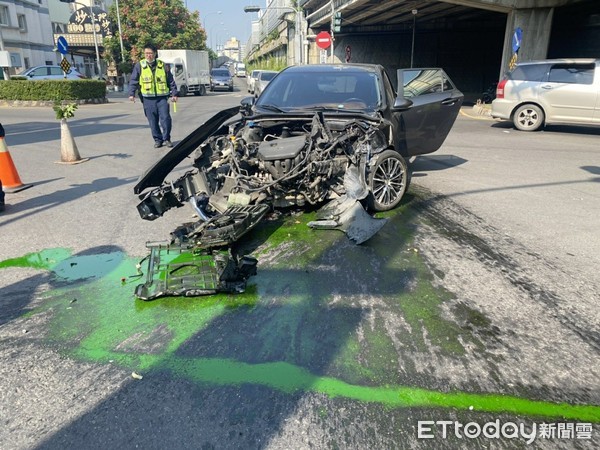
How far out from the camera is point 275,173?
191 inches

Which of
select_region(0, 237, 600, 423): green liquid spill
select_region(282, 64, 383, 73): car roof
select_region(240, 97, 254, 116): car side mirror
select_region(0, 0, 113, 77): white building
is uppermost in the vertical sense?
select_region(0, 0, 113, 77): white building

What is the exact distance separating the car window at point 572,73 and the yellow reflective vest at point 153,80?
9919 mm

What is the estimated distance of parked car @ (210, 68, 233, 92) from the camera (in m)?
34.8

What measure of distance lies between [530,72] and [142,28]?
37575 mm

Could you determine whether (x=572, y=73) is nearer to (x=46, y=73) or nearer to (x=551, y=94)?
(x=551, y=94)

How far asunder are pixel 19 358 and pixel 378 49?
3698 centimetres

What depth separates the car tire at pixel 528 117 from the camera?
12.6 metres

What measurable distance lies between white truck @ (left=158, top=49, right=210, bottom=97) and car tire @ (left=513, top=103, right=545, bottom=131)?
819 inches

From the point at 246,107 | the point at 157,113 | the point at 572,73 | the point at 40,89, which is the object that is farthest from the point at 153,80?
the point at 40,89

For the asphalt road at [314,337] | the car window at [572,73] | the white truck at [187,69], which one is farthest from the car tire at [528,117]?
the white truck at [187,69]

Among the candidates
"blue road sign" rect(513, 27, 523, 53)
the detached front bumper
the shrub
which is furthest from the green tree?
the detached front bumper

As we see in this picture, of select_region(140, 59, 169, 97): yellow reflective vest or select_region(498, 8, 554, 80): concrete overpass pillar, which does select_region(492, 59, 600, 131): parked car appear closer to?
select_region(498, 8, 554, 80): concrete overpass pillar

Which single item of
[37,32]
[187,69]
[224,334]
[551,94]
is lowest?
[224,334]

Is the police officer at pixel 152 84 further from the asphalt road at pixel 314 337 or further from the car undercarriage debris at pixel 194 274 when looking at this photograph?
the car undercarriage debris at pixel 194 274
